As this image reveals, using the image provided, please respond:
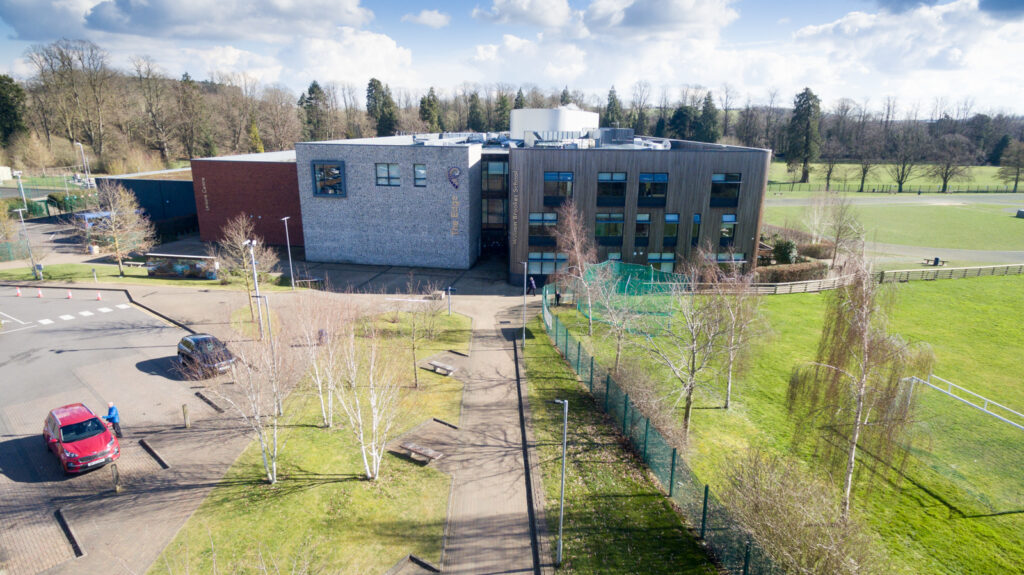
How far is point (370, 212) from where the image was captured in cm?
4166

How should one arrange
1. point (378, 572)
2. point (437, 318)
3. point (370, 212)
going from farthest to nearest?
point (370, 212)
point (437, 318)
point (378, 572)

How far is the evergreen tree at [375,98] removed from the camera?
105 meters

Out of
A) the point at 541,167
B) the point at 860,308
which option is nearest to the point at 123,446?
the point at 860,308

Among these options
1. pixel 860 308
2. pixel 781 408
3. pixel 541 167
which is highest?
pixel 541 167

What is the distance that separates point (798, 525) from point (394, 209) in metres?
35.6

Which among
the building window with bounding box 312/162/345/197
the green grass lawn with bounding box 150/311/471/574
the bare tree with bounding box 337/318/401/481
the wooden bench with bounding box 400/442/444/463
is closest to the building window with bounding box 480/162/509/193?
the building window with bounding box 312/162/345/197

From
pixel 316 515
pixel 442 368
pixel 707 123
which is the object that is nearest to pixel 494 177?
pixel 442 368

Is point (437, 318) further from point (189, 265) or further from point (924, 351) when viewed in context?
point (924, 351)

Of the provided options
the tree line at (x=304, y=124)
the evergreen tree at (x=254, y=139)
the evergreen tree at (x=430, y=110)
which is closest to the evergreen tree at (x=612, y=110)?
the tree line at (x=304, y=124)

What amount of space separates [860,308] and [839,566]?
536 centimetres

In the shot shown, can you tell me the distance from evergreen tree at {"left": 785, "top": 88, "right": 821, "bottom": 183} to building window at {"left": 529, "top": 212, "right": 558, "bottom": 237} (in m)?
74.4

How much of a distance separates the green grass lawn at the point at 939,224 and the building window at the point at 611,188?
2596cm

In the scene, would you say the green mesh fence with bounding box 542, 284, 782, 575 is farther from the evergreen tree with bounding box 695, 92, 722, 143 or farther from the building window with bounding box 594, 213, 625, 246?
the evergreen tree with bounding box 695, 92, 722, 143

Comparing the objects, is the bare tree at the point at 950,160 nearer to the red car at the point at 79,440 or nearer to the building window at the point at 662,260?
the building window at the point at 662,260
